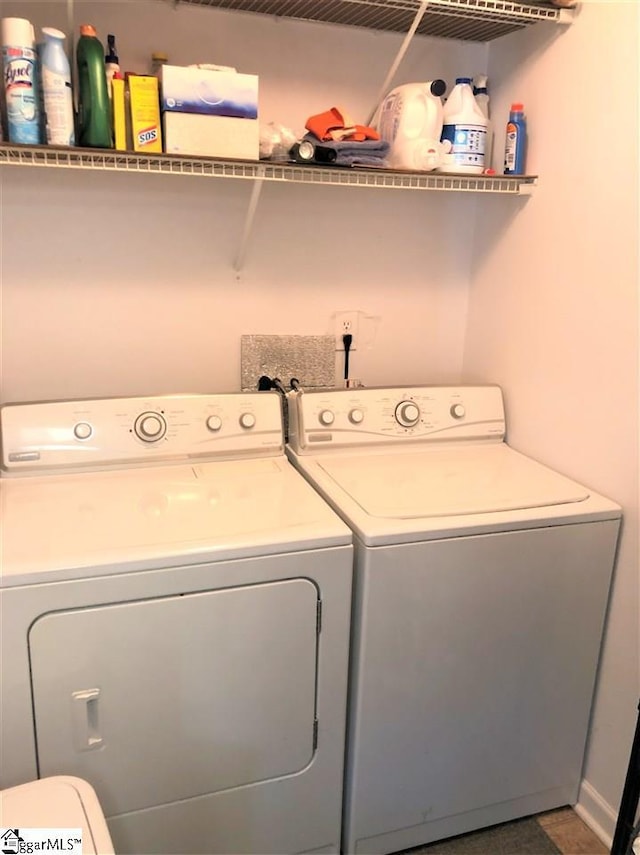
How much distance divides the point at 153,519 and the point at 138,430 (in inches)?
14.8

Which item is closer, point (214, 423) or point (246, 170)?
point (246, 170)

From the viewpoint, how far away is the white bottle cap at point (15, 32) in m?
1.48

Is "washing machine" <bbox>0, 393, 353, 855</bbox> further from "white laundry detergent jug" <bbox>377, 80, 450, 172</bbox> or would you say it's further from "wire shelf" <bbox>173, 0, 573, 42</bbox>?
"wire shelf" <bbox>173, 0, 573, 42</bbox>

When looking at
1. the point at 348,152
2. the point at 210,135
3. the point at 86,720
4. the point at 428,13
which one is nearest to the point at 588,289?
the point at 348,152

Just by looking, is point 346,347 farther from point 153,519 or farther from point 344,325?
point 153,519

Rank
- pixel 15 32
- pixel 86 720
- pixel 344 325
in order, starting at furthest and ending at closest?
pixel 344 325 < pixel 15 32 < pixel 86 720

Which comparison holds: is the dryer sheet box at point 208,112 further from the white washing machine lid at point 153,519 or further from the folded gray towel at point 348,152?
the white washing machine lid at point 153,519

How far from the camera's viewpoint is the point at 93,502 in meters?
1.59

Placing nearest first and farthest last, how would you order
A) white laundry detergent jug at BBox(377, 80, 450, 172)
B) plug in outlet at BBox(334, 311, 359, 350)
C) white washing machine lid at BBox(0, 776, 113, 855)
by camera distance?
white washing machine lid at BBox(0, 776, 113, 855) → white laundry detergent jug at BBox(377, 80, 450, 172) → plug in outlet at BBox(334, 311, 359, 350)

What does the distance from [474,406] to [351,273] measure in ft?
1.91

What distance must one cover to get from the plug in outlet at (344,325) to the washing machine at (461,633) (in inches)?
14.2

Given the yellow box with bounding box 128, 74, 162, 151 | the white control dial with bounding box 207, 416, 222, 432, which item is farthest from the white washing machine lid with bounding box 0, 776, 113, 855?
the yellow box with bounding box 128, 74, 162, 151

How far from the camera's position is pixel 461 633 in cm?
161

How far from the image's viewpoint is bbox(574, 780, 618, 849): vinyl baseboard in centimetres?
180
